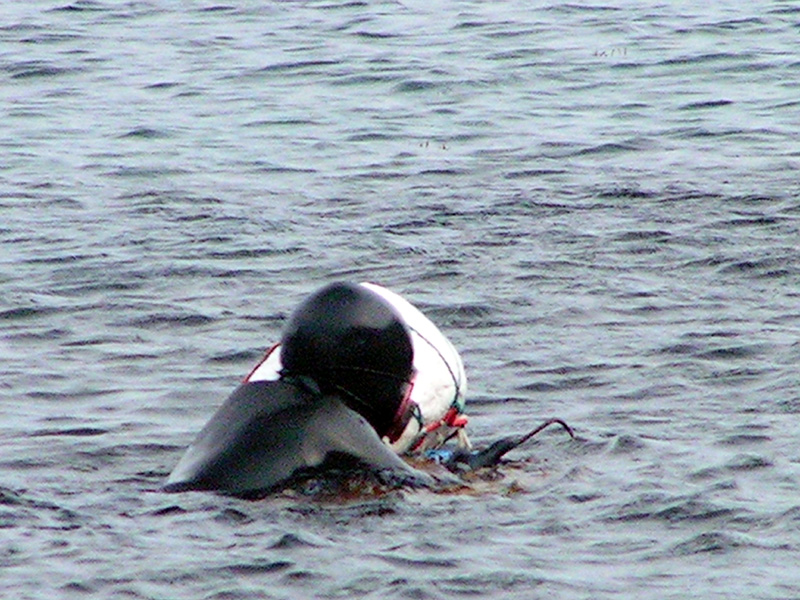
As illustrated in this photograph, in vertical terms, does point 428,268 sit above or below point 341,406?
below

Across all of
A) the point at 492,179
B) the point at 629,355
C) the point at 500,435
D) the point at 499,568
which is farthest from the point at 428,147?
the point at 499,568

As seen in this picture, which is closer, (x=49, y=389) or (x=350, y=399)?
(x=350, y=399)

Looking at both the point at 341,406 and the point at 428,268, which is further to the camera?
the point at 428,268

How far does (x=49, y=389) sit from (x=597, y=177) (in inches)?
223

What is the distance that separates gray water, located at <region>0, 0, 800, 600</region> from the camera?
7910mm

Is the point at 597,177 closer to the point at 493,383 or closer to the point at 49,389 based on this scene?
the point at 493,383

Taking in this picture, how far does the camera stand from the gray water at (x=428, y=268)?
26.0 ft

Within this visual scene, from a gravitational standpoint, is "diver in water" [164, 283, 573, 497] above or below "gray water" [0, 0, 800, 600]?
above

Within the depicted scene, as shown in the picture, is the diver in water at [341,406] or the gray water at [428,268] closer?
the gray water at [428,268]

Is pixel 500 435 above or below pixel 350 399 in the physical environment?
below

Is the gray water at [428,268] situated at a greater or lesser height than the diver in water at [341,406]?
lesser

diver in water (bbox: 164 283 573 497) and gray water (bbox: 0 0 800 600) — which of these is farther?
diver in water (bbox: 164 283 573 497)

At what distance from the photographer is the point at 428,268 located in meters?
12.7

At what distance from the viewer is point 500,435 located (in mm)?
9898
